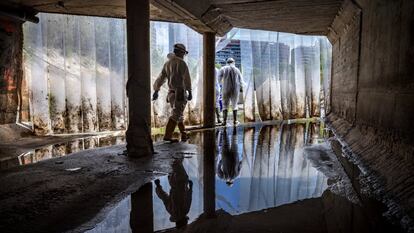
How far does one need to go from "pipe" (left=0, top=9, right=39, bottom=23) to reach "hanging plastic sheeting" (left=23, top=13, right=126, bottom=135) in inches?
23.8

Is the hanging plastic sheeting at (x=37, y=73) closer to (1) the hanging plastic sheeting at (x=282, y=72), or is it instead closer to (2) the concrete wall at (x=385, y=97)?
(1) the hanging plastic sheeting at (x=282, y=72)

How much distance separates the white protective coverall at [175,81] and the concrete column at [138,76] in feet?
4.29

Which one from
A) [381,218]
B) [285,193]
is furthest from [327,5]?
[381,218]

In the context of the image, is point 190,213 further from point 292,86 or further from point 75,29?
point 292,86

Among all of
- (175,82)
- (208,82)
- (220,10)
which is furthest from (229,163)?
(208,82)

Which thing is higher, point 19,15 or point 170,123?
point 19,15

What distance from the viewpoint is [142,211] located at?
101 inches

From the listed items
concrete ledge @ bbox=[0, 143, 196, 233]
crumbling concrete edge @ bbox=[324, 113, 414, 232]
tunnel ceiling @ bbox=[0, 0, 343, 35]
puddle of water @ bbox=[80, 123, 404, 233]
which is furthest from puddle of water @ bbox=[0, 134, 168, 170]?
crumbling concrete edge @ bbox=[324, 113, 414, 232]

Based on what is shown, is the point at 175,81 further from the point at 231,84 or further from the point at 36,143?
the point at 231,84

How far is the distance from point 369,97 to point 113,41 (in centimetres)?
606

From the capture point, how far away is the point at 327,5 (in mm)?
6520

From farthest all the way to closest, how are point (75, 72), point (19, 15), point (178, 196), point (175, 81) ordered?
point (75, 72) < point (19, 15) < point (175, 81) < point (178, 196)

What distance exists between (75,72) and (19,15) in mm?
1685

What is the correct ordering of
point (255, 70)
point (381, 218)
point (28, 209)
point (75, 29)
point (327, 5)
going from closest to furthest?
point (381, 218)
point (28, 209)
point (327, 5)
point (75, 29)
point (255, 70)
